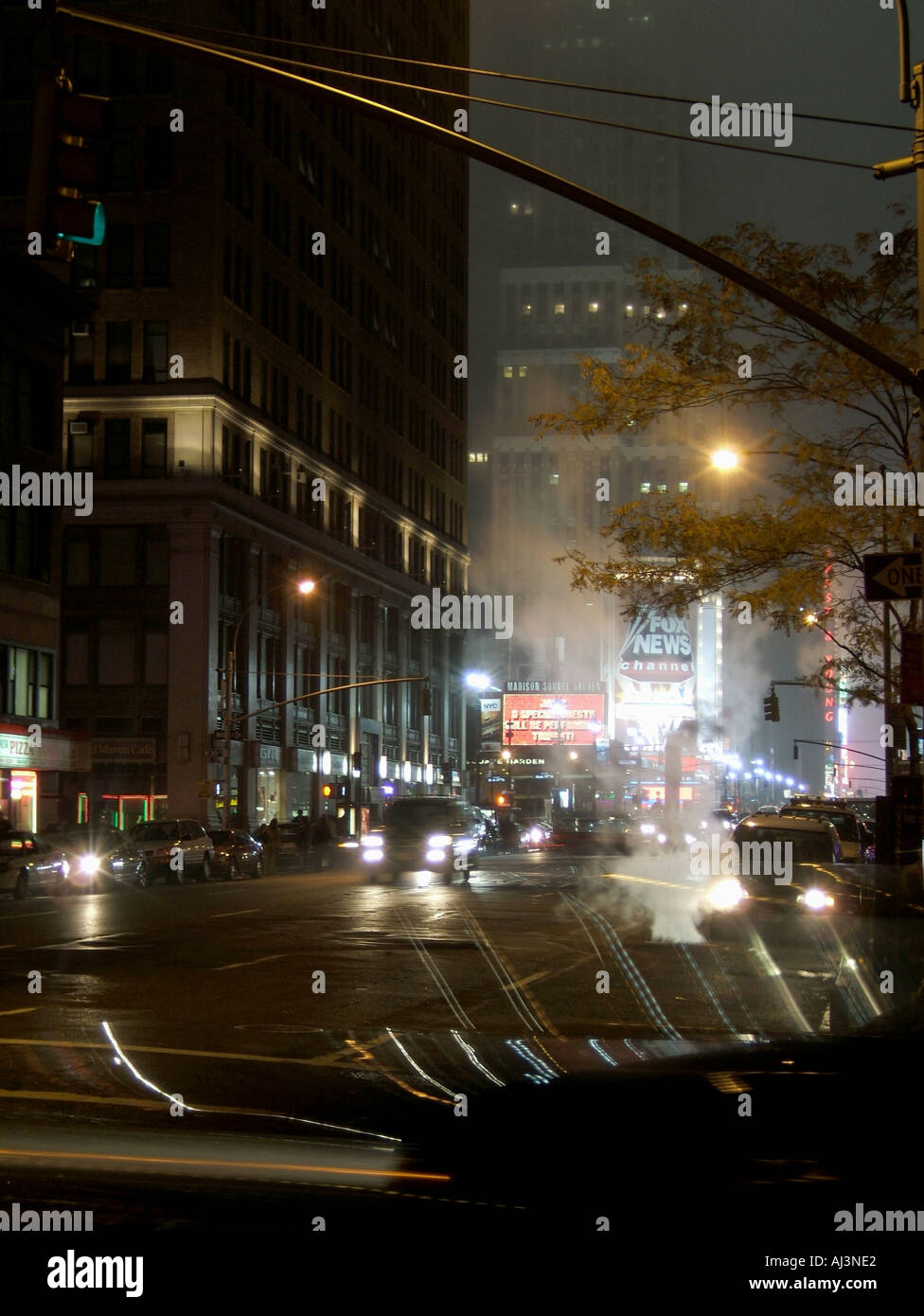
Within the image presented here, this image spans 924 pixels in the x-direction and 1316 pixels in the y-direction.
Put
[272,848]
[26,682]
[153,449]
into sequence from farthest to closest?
[153,449] → [272,848] → [26,682]

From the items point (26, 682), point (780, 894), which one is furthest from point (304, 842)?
point (780, 894)

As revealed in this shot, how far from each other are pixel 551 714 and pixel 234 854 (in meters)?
50.3

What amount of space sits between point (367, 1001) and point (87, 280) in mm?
52150

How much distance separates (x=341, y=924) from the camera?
21844 millimetres

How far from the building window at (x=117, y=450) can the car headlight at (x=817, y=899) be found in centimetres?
4540

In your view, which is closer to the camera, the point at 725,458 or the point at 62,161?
the point at 62,161

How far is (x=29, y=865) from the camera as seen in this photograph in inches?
1251

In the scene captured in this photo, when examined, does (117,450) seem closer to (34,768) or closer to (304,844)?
(34,768)

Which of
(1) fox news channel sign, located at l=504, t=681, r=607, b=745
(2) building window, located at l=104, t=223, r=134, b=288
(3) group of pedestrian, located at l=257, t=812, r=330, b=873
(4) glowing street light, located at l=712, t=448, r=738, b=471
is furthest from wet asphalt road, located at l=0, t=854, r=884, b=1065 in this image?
(1) fox news channel sign, located at l=504, t=681, r=607, b=745

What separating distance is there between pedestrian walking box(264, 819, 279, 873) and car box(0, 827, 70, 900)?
15964mm

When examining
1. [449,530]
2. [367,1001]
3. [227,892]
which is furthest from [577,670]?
[367,1001]

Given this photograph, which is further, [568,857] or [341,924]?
[568,857]

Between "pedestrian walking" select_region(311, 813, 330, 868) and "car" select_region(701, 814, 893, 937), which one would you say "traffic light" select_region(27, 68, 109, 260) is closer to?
"car" select_region(701, 814, 893, 937)
